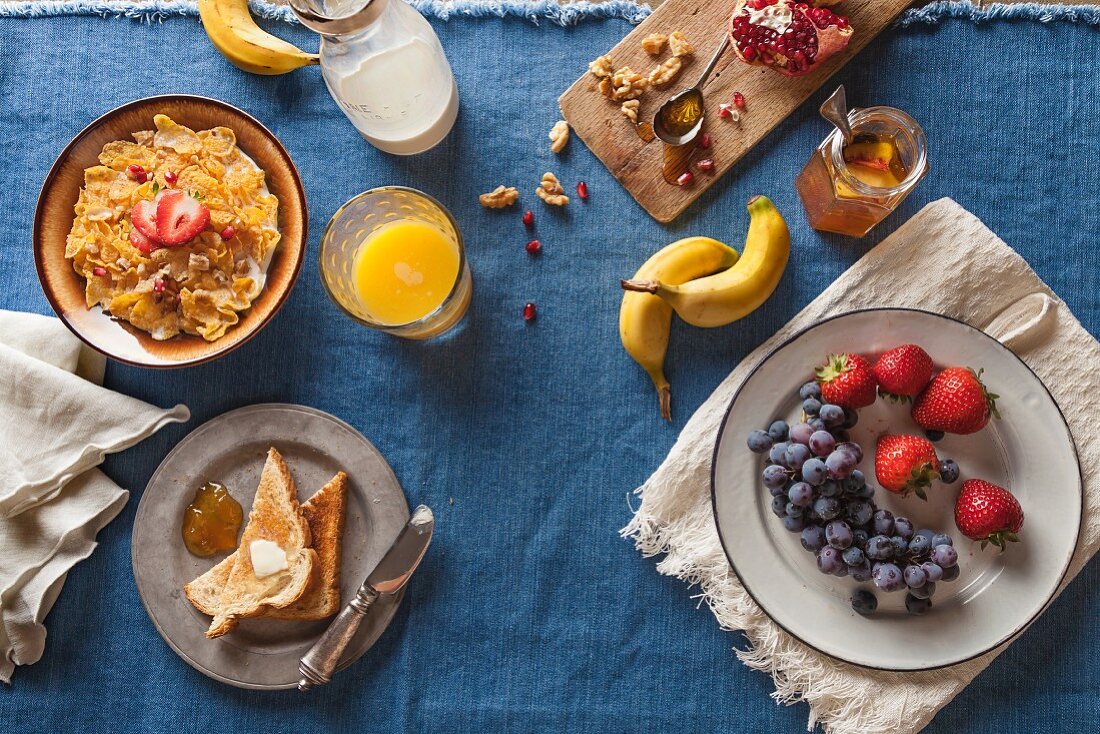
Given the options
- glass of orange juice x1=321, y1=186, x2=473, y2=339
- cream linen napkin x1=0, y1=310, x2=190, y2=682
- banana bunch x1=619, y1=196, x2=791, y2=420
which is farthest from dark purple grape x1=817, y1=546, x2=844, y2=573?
cream linen napkin x1=0, y1=310, x2=190, y2=682

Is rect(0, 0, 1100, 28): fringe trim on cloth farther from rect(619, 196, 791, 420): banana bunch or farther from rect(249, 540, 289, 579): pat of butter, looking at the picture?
rect(249, 540, 289, 579): pat of butter

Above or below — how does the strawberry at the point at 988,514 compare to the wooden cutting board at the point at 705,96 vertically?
below

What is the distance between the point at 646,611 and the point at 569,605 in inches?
6.3

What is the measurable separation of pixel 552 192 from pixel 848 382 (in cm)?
71

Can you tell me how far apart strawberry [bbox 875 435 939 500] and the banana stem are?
0.53 m

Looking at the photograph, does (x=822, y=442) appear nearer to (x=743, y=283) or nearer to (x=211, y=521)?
(x=743, y=283)

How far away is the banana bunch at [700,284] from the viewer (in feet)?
5.26

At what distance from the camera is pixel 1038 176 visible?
172 centimetres

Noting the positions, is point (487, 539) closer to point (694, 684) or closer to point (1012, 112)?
point (694, 684)

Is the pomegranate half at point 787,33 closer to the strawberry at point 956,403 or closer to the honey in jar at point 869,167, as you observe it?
the honey in jar at point 869,167

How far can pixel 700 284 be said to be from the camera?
5.27 feet

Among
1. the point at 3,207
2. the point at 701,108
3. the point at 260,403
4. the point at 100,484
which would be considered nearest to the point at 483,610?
the point at 260,403

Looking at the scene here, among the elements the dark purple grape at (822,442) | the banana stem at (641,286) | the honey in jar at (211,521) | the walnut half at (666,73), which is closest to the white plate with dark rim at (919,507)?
the dark purple grape at (822,442)

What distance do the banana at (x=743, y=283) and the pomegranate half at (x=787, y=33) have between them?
0.28 metres
